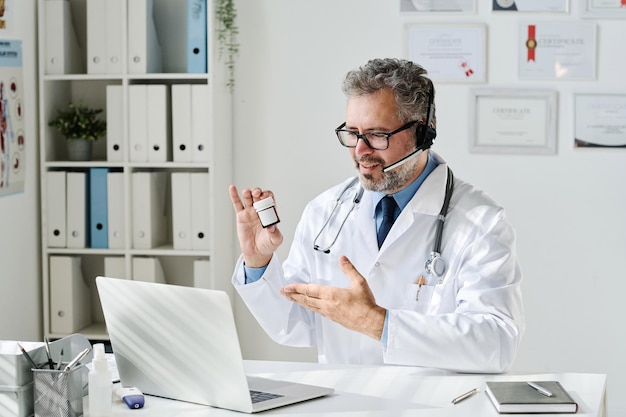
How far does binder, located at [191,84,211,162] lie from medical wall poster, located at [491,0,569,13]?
49.9 inches

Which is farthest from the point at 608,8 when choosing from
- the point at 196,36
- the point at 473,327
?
the point at 473,327

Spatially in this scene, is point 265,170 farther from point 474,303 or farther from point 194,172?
point 474,303

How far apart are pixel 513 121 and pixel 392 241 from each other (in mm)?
1648

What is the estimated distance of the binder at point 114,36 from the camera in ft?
12.3

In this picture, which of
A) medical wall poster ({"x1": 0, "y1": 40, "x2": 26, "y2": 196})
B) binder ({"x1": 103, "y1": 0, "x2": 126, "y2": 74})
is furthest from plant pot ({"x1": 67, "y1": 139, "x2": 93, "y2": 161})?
binder ({"x1": 103, "y1": 0, "x2": 126, "y2": 74})

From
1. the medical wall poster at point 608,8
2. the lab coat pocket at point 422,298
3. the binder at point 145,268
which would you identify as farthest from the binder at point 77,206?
the medical wall poster at point 608,8

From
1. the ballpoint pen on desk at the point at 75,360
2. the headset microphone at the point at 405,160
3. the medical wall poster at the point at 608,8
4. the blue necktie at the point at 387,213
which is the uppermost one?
the medical wall poster at the point at 608,8

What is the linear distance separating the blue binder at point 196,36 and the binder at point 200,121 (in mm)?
89

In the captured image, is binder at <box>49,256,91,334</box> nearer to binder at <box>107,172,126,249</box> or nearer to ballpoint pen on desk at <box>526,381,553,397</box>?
binder at <box>107,172,126,249</box>

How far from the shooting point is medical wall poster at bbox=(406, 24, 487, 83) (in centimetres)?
380

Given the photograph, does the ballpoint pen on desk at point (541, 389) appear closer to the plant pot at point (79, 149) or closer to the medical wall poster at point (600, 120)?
the medical wall poster at point (600, 120)

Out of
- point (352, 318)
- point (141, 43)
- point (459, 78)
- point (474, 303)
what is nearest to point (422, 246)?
point (474, 303)

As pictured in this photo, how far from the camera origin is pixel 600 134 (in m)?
3.79

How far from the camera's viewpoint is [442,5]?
3.80m
